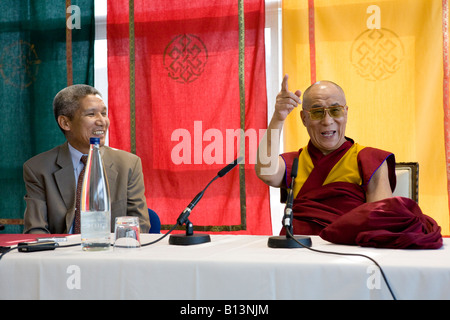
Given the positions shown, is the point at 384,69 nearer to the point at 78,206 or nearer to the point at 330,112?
the point at 330,112

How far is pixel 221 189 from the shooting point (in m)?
3.16

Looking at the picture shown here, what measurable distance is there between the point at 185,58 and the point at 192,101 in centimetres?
27

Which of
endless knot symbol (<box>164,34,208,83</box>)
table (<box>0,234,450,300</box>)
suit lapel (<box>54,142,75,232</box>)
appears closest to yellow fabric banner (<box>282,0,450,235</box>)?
endless knot symbol (<box>164,34,208,83</box>)

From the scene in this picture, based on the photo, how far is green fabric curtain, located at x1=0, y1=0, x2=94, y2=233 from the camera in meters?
3.37

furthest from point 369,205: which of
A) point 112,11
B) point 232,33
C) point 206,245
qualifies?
point 112,11

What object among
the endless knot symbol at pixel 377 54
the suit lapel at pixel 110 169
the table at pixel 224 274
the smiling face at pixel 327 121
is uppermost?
the endless knot symbol at pixel 377 54

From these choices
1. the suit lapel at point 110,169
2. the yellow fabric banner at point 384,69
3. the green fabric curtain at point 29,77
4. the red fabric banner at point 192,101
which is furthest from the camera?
the green fabric curtain at point 29,77

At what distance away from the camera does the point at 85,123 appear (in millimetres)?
2357

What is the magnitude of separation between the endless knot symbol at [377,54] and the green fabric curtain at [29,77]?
5.61 feet

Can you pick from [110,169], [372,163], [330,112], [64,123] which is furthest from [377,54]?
[64,123]

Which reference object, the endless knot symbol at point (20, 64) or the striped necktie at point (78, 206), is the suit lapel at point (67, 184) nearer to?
the striped necktie at point (78, 206)

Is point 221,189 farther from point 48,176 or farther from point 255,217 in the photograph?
point 48,176

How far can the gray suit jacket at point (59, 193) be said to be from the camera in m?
2.13

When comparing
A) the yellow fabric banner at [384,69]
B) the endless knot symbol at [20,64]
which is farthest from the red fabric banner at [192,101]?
the endless knot symbol at [20,64]
